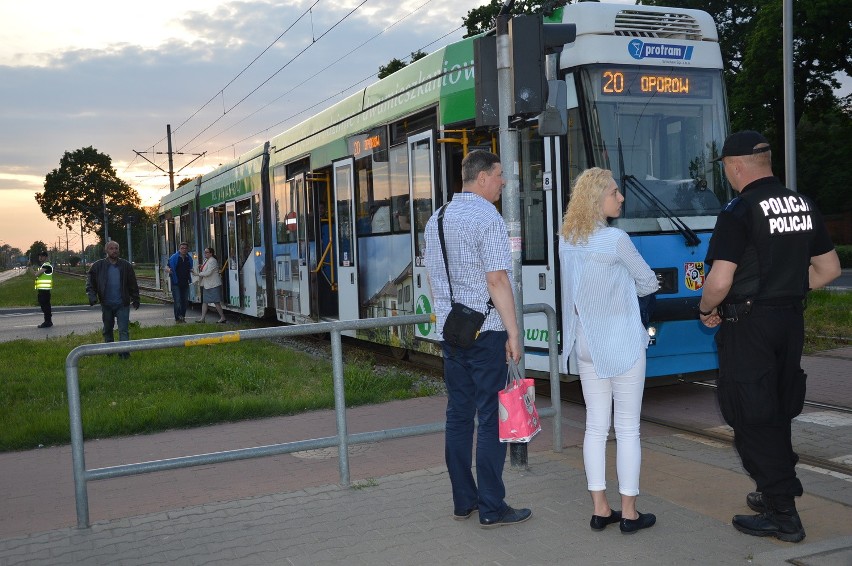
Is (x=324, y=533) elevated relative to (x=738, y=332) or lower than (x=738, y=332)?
lower

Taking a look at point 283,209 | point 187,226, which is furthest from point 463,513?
point 187,226

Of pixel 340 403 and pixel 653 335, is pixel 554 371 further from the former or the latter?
pixel 653 335

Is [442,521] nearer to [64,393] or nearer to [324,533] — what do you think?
[324,533]

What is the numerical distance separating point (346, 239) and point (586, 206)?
8038 millimetres

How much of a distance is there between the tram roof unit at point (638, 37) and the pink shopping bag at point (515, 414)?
4105 mm

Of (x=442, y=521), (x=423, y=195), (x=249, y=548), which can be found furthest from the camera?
(x=423, y=195)

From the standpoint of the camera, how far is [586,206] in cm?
473

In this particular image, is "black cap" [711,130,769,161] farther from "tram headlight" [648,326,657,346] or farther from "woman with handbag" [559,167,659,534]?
"tram headlight" [648,326,657,346]

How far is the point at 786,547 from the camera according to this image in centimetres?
453

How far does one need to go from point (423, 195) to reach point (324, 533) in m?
5.51

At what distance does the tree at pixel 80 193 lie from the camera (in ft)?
308

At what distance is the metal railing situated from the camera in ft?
17.5

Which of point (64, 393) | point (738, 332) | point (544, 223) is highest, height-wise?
point (544, 223)

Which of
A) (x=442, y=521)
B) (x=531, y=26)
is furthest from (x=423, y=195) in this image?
(x=442, y=521)
